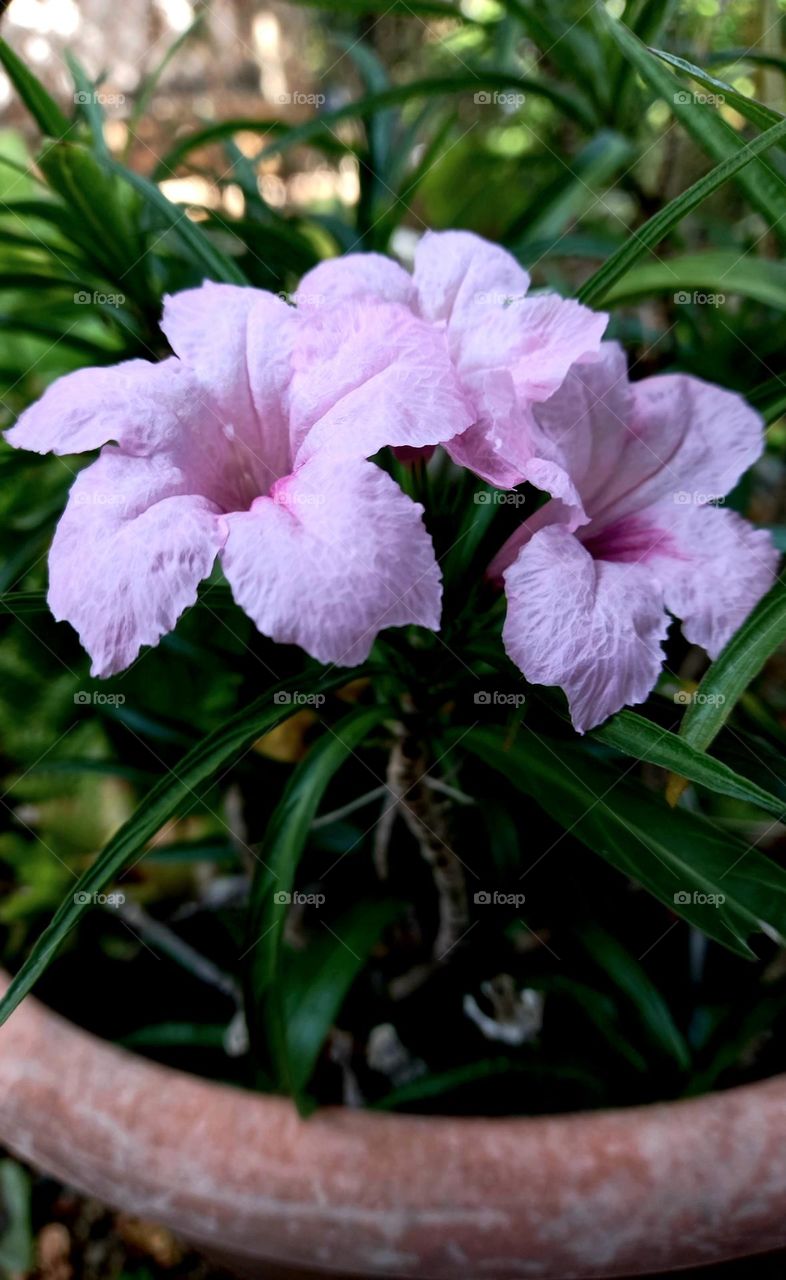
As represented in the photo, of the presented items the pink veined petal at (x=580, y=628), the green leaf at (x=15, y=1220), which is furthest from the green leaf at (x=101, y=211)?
the green leaf at (x=15, y=1220)

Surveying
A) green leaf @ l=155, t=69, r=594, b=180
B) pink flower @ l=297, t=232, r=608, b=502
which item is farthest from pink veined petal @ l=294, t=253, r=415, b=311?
green leaf @ l=155, t=69, r=594, b=180

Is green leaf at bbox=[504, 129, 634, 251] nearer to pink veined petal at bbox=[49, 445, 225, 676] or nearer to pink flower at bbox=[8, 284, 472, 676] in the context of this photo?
pink flower at bbox=[8, 284, 472, 676]

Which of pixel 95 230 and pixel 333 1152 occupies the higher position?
pixel 95 230

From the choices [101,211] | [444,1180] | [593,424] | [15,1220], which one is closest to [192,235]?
[101,211]

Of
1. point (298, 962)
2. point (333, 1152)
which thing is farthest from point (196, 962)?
point (333, 1152)

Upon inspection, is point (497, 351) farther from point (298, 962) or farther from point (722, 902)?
point (298, 962)

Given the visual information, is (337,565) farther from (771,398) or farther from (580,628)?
(771,398)

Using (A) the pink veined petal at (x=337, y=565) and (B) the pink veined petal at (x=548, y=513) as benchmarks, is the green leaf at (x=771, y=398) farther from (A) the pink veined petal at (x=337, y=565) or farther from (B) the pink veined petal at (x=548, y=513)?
(A) the pink veined petal at (x=337, y=565)
